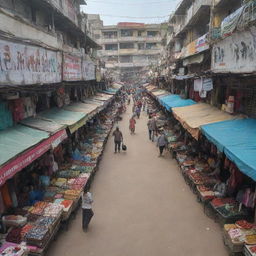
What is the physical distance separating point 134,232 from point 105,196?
8.76 ft

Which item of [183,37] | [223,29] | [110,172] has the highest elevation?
[183,37]

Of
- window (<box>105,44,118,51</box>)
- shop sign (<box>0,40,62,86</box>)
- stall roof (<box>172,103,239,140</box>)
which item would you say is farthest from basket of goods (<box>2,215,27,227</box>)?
window (<box>105,44,118,51</box>)

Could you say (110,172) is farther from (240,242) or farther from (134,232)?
(240,242)

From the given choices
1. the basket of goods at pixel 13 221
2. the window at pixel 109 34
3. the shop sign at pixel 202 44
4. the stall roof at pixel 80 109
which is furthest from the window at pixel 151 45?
the basket of goods at pixel 13 221

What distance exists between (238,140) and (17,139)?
6.72 metres

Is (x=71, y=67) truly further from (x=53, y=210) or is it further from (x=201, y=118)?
(x=53, y=210)

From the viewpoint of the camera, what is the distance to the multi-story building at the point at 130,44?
56.8m

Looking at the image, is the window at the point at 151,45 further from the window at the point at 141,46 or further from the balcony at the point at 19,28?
the balcony at the point at 19,28

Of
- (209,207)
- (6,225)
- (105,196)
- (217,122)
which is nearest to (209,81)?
(217,122)

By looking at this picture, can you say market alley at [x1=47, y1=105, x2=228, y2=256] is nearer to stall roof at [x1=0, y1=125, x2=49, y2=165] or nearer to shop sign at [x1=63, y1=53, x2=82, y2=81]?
stall roof at [x1=0, y1=125, x2=49, y2=165]

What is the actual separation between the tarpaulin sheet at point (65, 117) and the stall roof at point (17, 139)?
6.68 feet

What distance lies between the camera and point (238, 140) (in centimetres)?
714

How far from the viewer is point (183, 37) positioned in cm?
2175

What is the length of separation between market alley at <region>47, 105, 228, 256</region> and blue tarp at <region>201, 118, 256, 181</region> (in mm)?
2534
